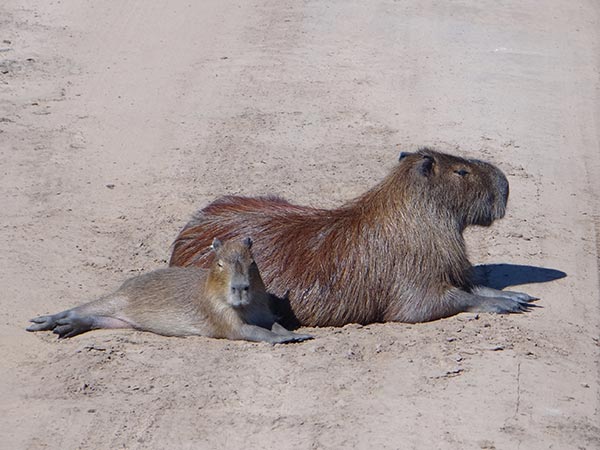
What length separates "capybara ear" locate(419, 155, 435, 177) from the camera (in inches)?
290

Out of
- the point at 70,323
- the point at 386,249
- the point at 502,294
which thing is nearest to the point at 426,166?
the point at 386,249

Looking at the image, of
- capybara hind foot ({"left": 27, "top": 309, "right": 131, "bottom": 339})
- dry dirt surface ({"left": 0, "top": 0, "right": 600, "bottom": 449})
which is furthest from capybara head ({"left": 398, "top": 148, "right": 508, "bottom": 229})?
capybara hind foot ({"left": 27, "top": 309, "right": 131, "bottom": 339})

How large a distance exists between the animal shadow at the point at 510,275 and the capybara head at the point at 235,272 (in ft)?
5.83

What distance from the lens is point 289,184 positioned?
374 inches

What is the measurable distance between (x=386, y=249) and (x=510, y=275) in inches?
48.9

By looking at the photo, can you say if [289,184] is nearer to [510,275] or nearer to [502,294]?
[510,275]

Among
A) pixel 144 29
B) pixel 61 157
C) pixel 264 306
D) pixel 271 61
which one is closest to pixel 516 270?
pixel 264 306

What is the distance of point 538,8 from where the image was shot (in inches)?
600

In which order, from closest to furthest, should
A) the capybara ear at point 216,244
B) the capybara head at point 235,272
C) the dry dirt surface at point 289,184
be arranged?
the dry dirt surface at point 289,184 → the capybara head at point 235,272 → the capybara ear at point 216,244

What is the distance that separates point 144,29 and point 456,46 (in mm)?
3705

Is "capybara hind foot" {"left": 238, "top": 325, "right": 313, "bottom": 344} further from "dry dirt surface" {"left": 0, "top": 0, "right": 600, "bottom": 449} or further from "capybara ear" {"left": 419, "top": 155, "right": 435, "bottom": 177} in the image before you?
"capybara ear" {"left": 419, "top": 155, "right": 435, "bottom": 177}

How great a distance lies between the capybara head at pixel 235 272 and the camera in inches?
261

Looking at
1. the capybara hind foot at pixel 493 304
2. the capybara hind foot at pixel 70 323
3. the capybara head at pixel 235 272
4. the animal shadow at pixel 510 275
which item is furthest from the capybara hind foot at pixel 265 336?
the animal shadow at pixel 510 275

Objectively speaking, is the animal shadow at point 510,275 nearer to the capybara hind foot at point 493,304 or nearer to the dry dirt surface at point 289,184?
the dry dirt surface at point 289,184
